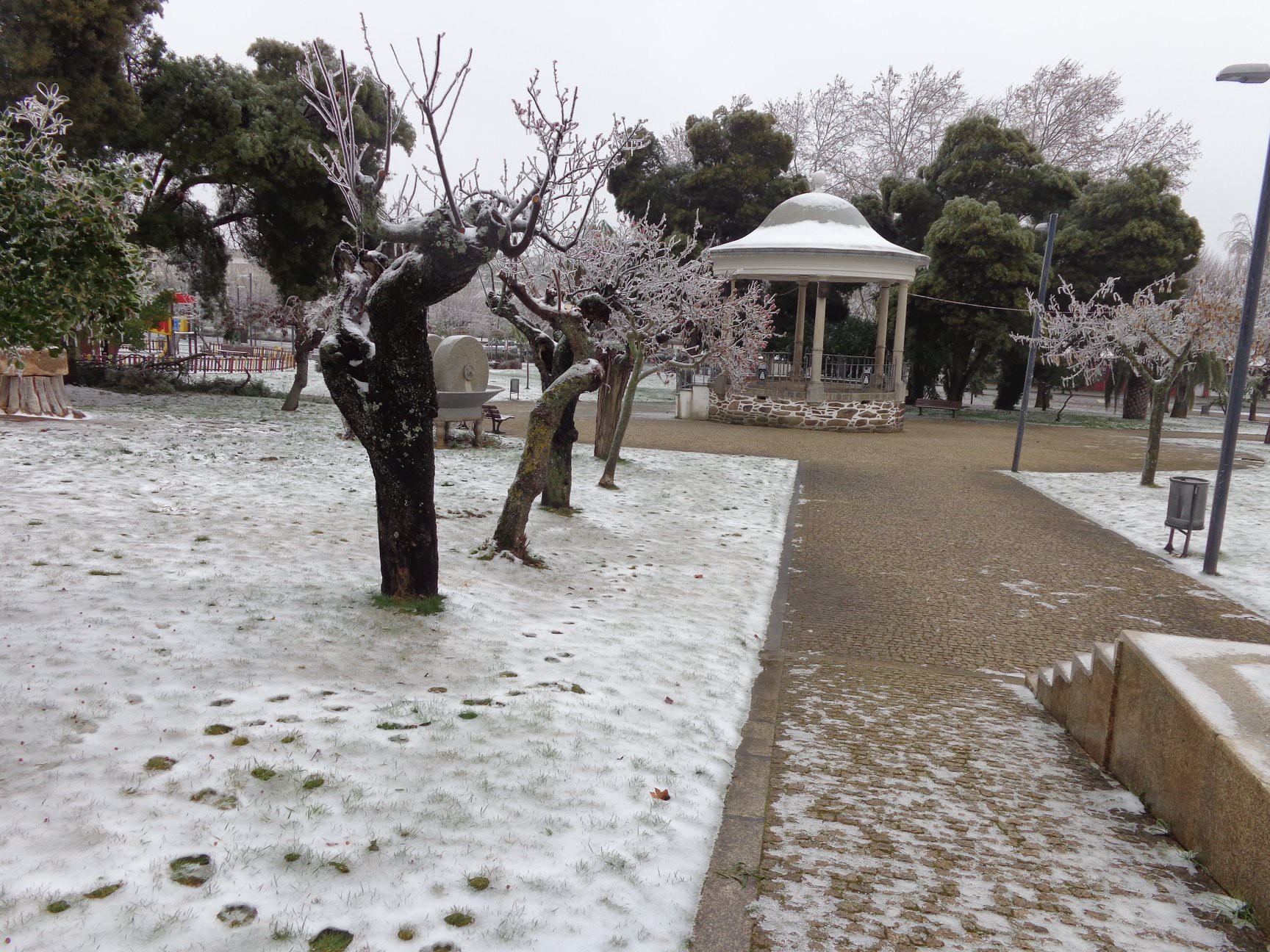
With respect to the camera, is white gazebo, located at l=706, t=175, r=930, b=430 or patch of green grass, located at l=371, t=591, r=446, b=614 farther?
white gazebo, located at l=706, t=175, r=930, b=430

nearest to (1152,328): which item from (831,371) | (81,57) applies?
(831,371)

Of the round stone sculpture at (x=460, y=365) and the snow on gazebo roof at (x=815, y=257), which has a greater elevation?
the snow on gazebo roof at (x=815, y=257)

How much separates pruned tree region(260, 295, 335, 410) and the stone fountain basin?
2.67 m

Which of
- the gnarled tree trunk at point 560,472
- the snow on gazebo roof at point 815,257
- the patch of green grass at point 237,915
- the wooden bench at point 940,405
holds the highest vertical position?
the snow on gazebo roof at point 815,257

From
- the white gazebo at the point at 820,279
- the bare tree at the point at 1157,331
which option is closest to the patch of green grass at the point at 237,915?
the bare tree at the point at 1157,331

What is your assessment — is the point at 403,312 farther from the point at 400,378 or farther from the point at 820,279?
the point at 820,279

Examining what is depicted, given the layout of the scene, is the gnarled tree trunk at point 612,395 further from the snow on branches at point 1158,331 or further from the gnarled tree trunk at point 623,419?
the snow on branches at point 1158,331

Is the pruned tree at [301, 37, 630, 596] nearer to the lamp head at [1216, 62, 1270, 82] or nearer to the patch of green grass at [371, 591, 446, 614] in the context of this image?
the patch of green grass at [371, 591, 446, 614]

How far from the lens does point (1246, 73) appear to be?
8.38 metres

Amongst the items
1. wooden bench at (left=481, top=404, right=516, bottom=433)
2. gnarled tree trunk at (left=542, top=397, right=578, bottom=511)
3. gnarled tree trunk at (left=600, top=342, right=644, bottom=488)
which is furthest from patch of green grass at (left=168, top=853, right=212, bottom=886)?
wooden bench at (left=481, top=404, right=516, bottom=433)

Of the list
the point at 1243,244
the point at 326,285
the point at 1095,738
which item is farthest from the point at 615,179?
the point at 1243,244

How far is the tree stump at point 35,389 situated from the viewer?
1295 centimetres

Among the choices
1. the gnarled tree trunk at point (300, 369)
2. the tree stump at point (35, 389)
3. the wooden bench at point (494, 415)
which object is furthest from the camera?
the gnarled tree trunk at point (300, 369)

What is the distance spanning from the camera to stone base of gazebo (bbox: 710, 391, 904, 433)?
23.5 meters
